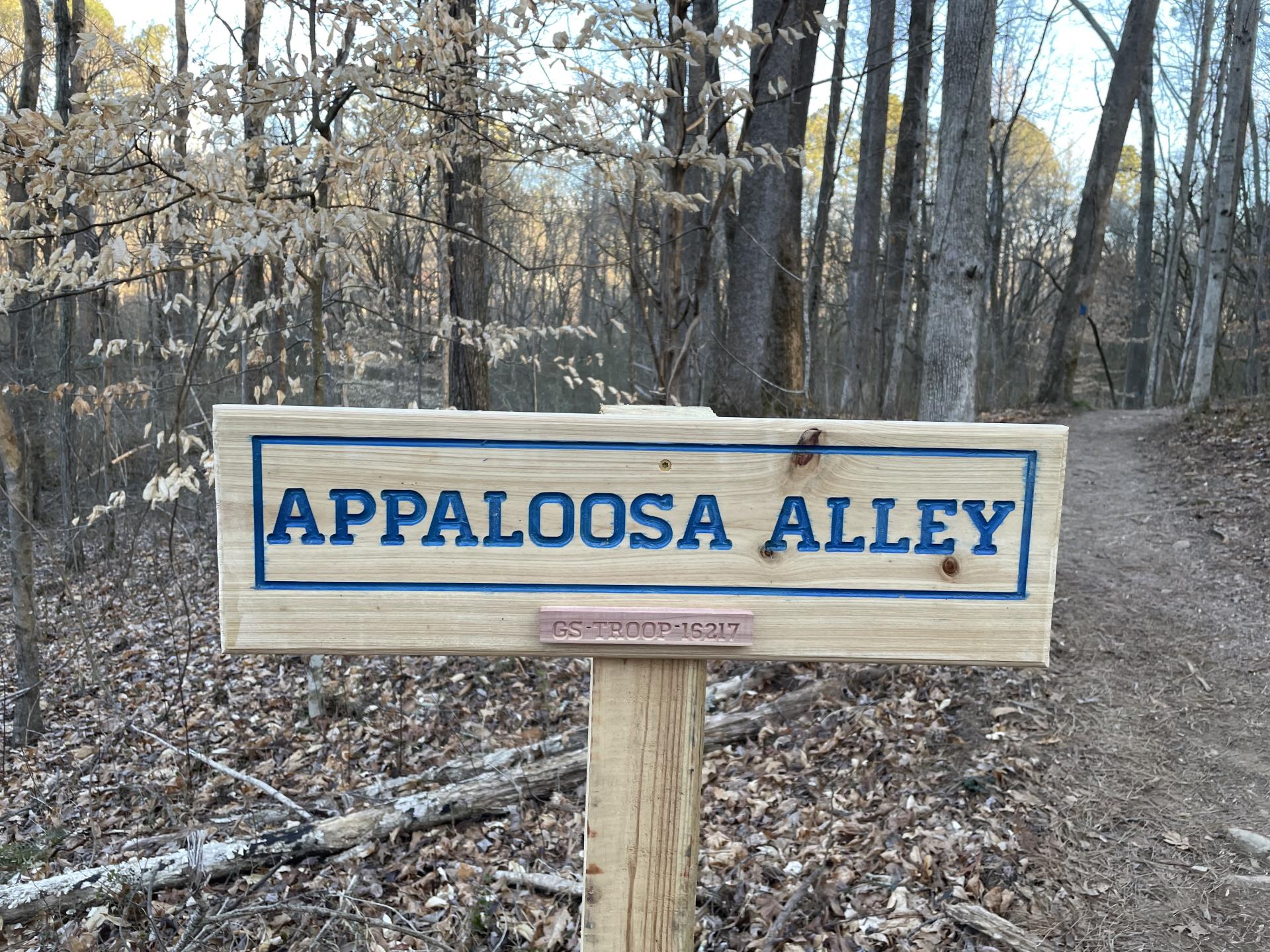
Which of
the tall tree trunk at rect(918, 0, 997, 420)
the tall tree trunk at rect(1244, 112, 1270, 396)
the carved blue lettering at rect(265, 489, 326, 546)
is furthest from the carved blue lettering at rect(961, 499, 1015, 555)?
the tall tree trunk at rect(1244, 112, 1270, 396)

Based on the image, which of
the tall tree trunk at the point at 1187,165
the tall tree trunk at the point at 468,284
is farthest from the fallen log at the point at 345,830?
the tall tree trunk at the point at 1187,165

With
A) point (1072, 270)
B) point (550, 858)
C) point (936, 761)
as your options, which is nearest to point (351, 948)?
point (550, 858)

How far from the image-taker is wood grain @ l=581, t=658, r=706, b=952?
1350mm

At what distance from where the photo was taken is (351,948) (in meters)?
2.77

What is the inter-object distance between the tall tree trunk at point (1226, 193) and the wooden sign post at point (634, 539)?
12.5 metres

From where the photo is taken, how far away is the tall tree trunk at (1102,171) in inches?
538

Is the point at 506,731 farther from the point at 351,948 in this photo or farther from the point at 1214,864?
the point at 1214,864

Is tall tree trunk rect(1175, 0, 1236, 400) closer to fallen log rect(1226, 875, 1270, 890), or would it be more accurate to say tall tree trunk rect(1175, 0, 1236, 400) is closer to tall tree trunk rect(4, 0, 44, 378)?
fallen log rect(1226, 875, 1270, 890)

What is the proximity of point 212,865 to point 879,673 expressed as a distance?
11.2 feet

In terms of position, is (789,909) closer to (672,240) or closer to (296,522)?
(296,522)

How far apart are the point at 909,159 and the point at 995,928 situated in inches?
490

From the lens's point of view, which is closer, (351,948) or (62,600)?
(351,948)

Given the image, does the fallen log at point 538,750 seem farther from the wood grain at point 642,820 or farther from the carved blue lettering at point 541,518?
the carved blue lettering at point 541,518

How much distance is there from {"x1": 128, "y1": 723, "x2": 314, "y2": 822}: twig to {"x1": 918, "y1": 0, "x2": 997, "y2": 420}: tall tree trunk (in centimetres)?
413
